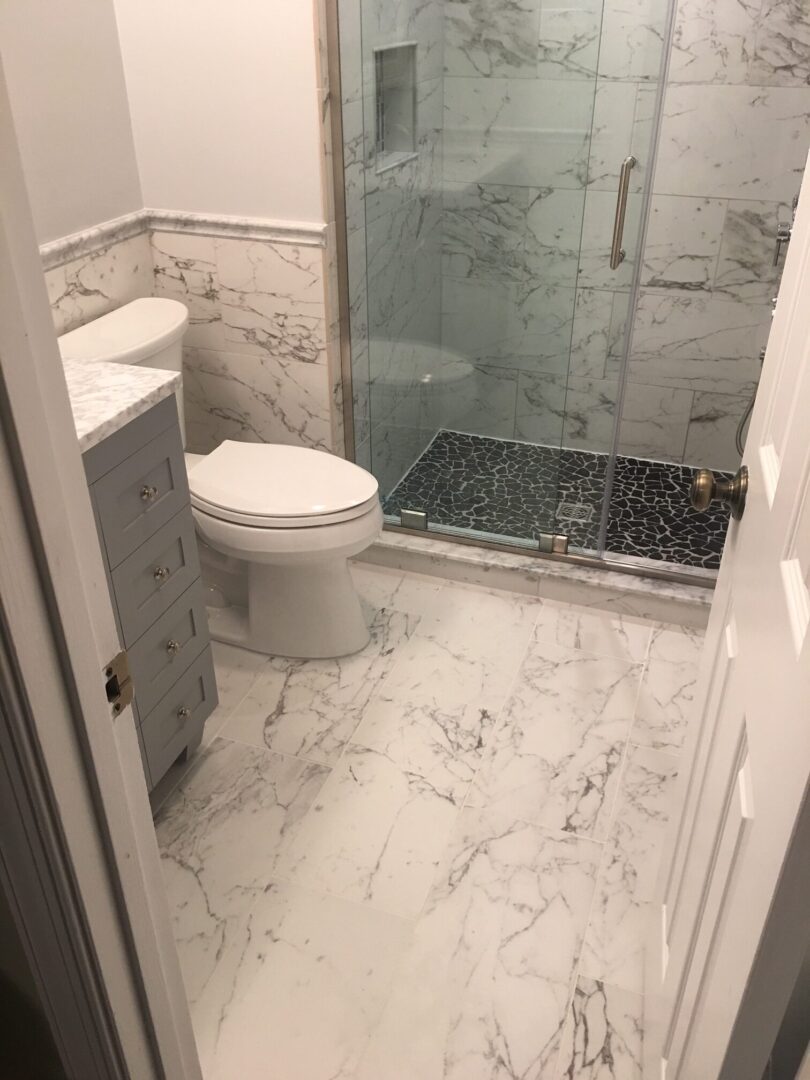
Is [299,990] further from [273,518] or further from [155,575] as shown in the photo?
[273,518]

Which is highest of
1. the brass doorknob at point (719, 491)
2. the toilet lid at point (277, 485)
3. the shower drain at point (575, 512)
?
the brass doorknob at point (719, 491)

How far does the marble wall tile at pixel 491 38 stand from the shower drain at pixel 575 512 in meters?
1.23

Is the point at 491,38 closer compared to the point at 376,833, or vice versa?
the point at 376,833

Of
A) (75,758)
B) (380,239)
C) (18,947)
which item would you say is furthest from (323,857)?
(380,239)

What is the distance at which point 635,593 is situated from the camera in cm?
253

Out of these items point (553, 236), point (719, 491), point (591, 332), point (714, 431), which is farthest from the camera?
point (714, 431)

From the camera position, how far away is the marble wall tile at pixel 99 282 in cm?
221

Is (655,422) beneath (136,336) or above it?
beneath

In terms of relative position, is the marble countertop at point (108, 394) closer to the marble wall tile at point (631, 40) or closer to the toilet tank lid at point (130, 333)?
the toilet tank lid at point (130, 333)

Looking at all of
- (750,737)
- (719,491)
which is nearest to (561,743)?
(719,491)

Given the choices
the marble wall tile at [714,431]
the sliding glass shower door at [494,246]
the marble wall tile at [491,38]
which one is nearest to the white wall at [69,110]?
the sliding glass shower door at [494,246]

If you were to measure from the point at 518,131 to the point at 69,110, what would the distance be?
1.23 metres

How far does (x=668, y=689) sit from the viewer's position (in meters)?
2.29

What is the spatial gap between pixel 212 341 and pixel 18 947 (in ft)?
6.51
